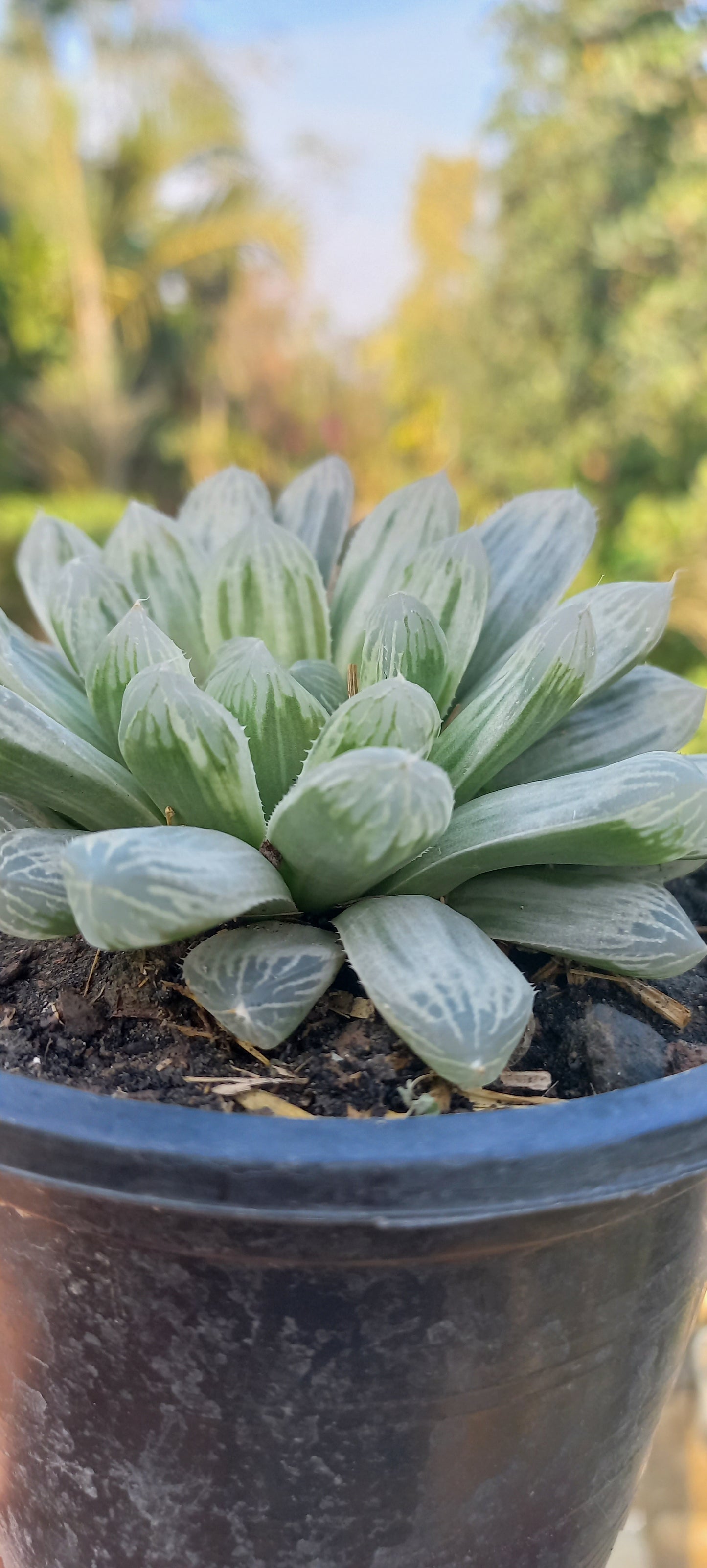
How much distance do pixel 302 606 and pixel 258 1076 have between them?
260 millimetres

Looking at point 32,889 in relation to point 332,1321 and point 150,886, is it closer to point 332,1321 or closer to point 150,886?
point 150,886

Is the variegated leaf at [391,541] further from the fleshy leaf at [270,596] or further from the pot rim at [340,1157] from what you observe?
the pot rim at [340,1157]

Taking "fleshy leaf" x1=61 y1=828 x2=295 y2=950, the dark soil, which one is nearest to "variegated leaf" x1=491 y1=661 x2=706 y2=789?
the dark soil

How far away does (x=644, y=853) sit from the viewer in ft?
1.34

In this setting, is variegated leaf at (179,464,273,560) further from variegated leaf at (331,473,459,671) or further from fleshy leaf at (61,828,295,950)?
fleshy leaf at (61,828,295,950)

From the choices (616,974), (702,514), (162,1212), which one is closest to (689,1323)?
(616,974)

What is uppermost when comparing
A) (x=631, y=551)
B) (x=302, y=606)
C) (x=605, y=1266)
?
(x=302, y=606)

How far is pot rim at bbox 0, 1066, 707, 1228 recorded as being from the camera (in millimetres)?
310

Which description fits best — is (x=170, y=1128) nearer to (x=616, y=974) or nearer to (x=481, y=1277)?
(x=481, y=1277)

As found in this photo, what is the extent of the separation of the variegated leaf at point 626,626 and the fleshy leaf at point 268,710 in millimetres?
157

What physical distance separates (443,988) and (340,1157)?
0.07 m

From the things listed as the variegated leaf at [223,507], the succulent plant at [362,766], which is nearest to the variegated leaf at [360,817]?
the succulent plant at [362,766]

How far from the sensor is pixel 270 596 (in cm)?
53

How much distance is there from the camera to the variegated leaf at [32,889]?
39 cm
